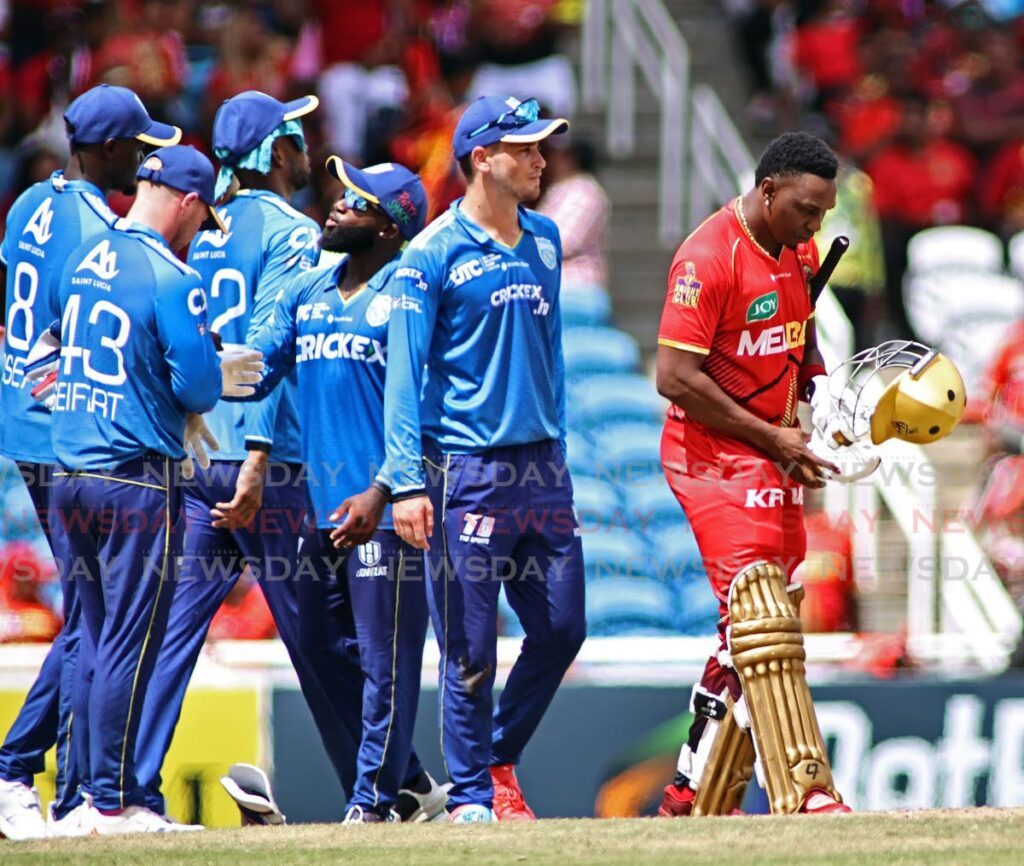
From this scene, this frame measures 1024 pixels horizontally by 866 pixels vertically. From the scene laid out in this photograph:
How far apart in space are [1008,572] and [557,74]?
17.8 ft

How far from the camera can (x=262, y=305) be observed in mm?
7145

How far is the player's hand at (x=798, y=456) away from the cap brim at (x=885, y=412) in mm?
189

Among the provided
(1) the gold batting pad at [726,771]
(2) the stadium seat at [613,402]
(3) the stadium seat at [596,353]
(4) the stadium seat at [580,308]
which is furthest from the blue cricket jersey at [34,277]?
(4) the stadium seat at [580,308]

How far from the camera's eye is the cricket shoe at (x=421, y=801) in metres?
6.91

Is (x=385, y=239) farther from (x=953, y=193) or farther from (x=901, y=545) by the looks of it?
(x=953, y=193)

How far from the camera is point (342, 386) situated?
679 cm

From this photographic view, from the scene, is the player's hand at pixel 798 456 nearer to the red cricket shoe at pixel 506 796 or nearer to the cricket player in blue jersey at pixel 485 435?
the cricket player in blue jersey at pixel 485 435

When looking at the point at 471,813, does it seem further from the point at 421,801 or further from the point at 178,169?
the point at 178,169

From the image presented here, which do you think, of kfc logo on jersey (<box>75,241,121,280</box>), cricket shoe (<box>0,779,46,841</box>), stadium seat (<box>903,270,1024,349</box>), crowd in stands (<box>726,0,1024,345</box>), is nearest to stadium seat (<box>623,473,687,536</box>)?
crowd in stands (<box>726,0,1024,345</box>)

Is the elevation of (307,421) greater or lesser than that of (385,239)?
lesser

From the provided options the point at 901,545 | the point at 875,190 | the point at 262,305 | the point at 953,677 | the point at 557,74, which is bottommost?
the point at 953,677

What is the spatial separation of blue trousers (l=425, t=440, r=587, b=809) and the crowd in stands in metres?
6.10

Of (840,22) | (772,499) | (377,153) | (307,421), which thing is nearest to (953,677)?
(772,499)

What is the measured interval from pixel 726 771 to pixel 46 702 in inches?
100
